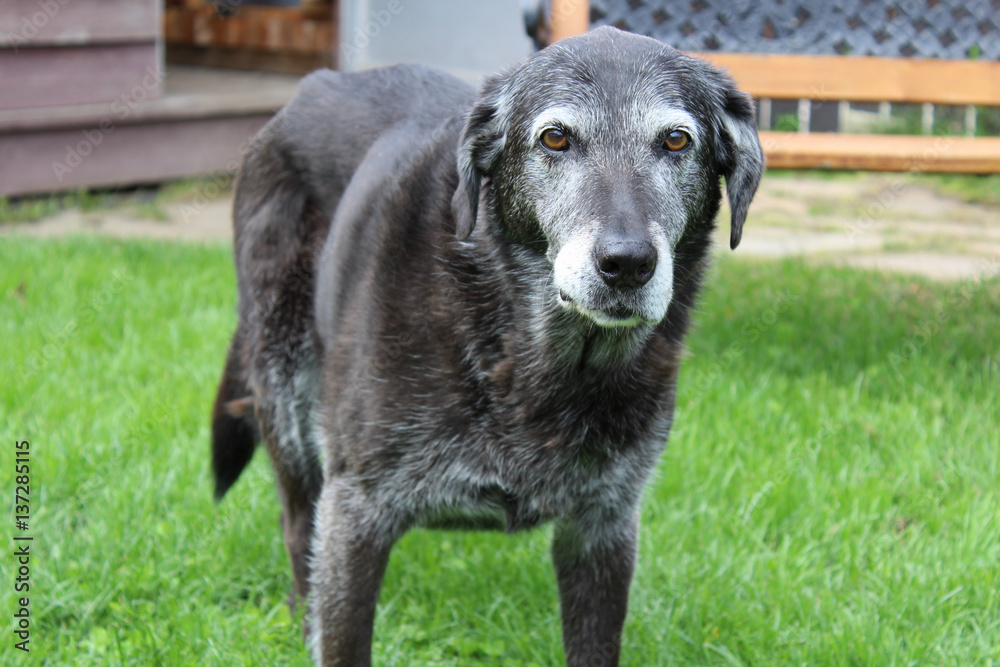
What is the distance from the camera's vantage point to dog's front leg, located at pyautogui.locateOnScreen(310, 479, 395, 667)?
2.29 meters

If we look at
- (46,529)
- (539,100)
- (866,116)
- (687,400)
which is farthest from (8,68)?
(866,116)

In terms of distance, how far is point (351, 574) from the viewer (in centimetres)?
230

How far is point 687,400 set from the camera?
3.82 m

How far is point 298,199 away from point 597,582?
1309 millimetres

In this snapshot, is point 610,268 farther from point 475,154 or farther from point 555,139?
point 475,154

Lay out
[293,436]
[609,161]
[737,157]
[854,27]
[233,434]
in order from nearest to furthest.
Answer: [609,161]
[737,157]
[293,436]
[233,434]
[854,27]

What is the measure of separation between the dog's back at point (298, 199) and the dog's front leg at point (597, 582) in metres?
0.83

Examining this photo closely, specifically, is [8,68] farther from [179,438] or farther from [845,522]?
[845,522]

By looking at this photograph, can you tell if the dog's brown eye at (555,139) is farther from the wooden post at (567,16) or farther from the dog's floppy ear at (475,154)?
the wooden post at (567,16)

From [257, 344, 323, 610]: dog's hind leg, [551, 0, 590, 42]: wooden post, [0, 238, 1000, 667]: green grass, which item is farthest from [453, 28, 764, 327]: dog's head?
[551, 0, 590, 42]: wooden post

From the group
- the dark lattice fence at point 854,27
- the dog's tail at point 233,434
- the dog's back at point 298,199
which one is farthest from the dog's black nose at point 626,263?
the dark lattice fence at point 854,27

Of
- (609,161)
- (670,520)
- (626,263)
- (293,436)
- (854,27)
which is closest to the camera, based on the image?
(626,263)

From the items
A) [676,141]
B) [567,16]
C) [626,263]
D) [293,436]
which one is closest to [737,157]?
[676,141]

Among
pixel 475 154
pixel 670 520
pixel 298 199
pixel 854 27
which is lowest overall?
pixel 670 520
